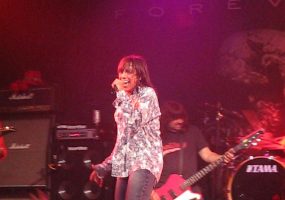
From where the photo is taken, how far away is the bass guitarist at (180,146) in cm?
512

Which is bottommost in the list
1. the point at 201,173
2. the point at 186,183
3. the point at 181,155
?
the point at 186,183

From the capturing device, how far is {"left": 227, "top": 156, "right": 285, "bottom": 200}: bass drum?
484cm

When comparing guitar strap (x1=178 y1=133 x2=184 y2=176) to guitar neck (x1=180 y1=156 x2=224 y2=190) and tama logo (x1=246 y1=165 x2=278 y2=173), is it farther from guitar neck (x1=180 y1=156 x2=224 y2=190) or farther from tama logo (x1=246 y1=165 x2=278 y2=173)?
tama logo (x1=246 y1=165 x2=278 y2=173)

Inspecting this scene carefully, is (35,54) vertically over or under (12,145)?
over

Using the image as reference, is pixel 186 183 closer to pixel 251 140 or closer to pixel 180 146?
pixel 180 146

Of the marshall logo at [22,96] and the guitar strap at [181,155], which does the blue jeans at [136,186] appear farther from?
the marshall logo at [22,96]

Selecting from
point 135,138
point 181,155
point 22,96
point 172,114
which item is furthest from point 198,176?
point 135,138

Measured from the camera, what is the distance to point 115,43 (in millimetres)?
5824

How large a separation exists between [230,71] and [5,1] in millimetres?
2857

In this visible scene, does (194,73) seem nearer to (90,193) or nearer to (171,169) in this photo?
(171,169)

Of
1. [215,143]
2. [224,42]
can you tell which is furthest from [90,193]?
[224,42]

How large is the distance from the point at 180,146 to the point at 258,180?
2.85ft

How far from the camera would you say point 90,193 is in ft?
16.5

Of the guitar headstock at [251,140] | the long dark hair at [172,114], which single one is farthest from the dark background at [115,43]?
the guitar headstock at [251,140]
